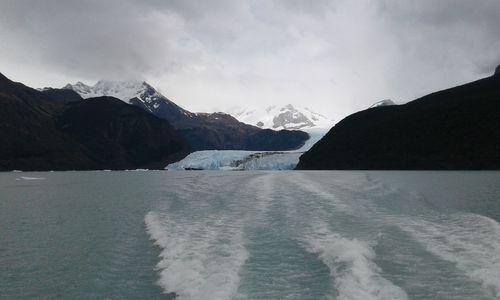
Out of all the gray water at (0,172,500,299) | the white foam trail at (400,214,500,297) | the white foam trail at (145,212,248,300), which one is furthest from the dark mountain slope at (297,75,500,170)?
the white foam trail at (145,212,248,300)

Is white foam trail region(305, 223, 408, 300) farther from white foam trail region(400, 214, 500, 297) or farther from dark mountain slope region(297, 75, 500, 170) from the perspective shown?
dark mountain slope region(297, 75, 500, 170)

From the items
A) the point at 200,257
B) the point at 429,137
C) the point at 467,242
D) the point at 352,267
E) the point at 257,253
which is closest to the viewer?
the point at 352,267

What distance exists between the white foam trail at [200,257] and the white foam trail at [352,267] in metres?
3.45

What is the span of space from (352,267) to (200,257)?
6.29m

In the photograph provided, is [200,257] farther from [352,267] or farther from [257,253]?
[352,267]

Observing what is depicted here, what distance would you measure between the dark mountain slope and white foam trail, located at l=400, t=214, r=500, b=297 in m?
107

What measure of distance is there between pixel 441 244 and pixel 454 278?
18.1 ft

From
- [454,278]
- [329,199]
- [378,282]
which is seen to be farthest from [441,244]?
[329,199]

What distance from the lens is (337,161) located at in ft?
542

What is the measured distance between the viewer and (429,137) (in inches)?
5807

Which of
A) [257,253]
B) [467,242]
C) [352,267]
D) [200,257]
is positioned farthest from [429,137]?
[200,257]

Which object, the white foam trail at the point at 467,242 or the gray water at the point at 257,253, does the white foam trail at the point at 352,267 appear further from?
the white foam trail at the point at 467,242

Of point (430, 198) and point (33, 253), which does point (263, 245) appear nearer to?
point (33, 253)

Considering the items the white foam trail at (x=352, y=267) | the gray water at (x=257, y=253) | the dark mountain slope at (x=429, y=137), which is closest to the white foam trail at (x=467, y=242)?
the gray water at (x=257, y=253)
